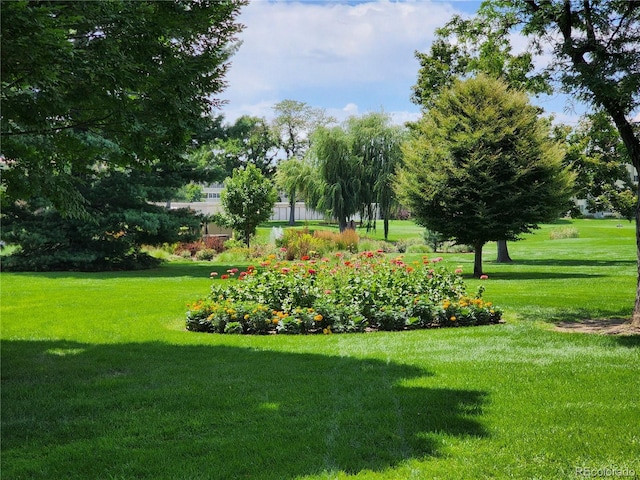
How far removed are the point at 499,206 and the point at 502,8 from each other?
276 inches

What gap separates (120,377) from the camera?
575 cm

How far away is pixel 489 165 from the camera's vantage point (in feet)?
50.6

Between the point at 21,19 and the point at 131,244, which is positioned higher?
the point at 21,19

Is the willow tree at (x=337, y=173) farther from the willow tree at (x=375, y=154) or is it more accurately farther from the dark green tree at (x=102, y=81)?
the dark green tree at (x=102, y=81)

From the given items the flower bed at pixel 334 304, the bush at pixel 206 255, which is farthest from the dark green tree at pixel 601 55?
the bush at pixel 206 255

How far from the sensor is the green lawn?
356 centimetres

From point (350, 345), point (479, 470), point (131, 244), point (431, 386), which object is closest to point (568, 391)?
point (431, 386)

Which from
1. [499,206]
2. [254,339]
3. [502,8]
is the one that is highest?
[502,8]

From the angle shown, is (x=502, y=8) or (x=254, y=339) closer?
(x=254, y=339)

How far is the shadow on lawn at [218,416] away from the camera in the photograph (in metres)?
3.58

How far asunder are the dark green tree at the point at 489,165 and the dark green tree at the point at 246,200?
41.9 feet

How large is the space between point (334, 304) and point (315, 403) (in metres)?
3.91

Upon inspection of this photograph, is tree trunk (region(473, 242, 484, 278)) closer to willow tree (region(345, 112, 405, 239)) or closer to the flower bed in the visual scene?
the flower bed

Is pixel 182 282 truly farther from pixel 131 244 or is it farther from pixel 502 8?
pixel 502 8
